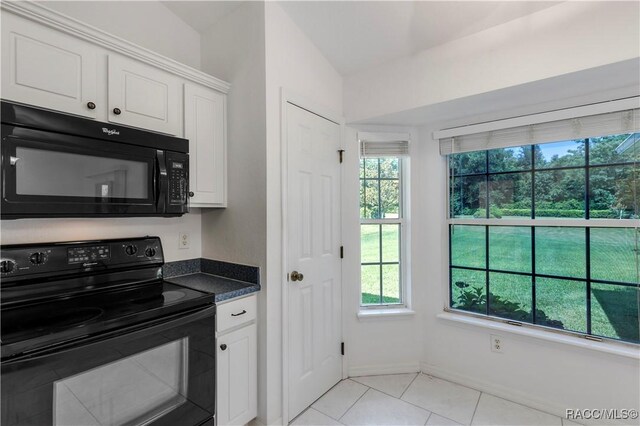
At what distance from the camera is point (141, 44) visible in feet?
6.26

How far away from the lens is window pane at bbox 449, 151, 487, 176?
2344 millimetres

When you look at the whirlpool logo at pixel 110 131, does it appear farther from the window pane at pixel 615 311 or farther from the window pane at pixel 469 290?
the window pane at pixel 615 311

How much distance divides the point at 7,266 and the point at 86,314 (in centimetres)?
42

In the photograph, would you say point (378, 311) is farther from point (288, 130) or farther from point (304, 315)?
point (288, 130)

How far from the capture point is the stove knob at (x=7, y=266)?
4.22 ft

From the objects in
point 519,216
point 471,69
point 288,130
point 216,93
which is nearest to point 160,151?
point 216,93

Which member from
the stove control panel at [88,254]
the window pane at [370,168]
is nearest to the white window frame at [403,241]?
the window pane at [370,168]

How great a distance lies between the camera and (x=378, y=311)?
8.33 feet

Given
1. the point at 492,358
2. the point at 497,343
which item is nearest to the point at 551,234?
the point at 497,343

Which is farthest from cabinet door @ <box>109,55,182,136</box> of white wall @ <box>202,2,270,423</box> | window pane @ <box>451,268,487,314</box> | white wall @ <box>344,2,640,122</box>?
window pane @ <box>451,268,487,314</box>

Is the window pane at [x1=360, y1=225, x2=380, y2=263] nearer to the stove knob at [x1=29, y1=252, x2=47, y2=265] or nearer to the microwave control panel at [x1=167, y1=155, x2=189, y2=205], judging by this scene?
the microwave control panel at [x1=167, y1=155, x2=189, y2=205]

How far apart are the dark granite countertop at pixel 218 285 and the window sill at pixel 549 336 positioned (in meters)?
1.63

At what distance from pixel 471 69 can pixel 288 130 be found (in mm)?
1231

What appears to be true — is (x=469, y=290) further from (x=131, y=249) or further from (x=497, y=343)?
(x=131, y=249)
